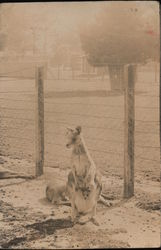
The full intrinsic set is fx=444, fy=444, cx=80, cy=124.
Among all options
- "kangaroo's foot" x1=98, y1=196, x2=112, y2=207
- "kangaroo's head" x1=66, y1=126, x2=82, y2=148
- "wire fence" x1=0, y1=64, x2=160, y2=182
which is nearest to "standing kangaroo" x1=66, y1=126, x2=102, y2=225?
"kangaroo's head" x1=66, y1=126, x2=82, y2=148

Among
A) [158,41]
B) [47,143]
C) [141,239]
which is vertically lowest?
[141,239]

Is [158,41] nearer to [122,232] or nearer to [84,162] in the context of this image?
[84,162]

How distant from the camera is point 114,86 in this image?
6.59 meters

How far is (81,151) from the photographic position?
4613 millimetres

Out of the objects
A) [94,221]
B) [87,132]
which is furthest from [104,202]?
[87,132]

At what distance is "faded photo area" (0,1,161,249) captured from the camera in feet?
15.1

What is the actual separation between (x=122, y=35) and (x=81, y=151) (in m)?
2.09

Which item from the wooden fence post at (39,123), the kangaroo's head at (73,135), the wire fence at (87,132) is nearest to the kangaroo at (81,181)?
the kangaroo's head at (73,135)

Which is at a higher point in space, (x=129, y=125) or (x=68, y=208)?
(x=129, y=125)

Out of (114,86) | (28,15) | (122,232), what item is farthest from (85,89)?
(122,232)

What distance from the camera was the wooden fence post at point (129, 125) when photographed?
5199 mm

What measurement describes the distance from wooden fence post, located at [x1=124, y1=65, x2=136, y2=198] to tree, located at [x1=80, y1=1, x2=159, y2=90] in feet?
0.72

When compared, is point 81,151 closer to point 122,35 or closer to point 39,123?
point 39,123

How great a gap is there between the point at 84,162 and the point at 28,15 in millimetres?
1965
